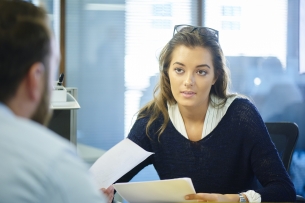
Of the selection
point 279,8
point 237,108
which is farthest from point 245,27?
point 237,108

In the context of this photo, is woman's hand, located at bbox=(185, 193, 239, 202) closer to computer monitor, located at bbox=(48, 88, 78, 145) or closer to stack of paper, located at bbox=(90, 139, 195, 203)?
stack of paper, located at bbox=(90, 139, 195, 203)

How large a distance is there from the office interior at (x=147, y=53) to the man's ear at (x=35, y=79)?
2.84m

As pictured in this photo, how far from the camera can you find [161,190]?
45.6 inches

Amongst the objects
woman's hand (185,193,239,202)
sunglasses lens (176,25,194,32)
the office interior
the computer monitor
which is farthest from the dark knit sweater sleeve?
the office interior

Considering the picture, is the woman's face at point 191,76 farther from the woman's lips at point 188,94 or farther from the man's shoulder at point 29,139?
the man's shoulder at point 29,139

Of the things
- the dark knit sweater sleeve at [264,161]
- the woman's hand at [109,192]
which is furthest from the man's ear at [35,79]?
the dark knit sweater sleeve at [264,161]

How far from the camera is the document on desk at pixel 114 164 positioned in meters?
1.45

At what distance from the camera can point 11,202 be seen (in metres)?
0.54

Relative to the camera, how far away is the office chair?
6.20 feet

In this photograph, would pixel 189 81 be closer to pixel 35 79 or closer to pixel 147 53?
pixel 35 79

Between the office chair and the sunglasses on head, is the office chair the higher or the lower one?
the lower one

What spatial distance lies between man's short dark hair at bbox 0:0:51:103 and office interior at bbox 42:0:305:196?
2.85 m

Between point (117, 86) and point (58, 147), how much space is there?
3150 millimetres

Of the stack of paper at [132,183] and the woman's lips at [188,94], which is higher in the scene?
the woman's lips at [188,94]
